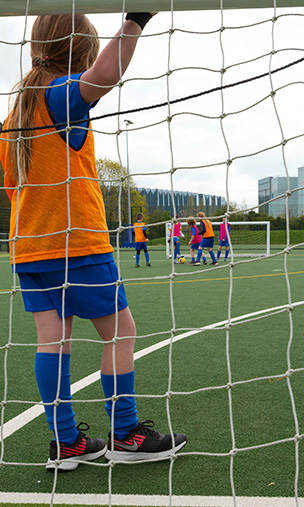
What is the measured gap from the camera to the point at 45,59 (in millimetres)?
1821

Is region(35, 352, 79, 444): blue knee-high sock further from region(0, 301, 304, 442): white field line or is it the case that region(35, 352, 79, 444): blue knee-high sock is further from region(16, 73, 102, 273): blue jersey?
region(16, 73, 102, 273): blue jersey

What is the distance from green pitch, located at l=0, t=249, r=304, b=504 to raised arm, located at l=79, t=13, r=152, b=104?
0.71 m

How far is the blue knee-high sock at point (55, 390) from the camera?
185 centimetres

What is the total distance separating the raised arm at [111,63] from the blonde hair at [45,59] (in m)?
0.20

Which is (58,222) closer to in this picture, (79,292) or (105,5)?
(79,292)

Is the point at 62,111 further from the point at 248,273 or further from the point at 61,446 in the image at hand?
the point at 248,273

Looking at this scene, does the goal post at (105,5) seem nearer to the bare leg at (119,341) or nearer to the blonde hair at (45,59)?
the blonde hair at (45,59)

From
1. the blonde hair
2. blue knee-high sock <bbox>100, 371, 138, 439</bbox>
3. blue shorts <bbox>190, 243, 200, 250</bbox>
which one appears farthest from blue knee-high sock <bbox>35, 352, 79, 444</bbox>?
blue shorts <bbox>190, 243, 200, 250</bbox>

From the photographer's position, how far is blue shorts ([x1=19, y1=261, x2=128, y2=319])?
1.82m

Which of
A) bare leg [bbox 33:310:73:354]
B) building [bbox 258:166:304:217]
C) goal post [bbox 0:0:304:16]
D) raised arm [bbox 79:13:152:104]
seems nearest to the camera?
raised arm [bbox 79:13:152:104]

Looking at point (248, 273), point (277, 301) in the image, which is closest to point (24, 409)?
point (277, 301)

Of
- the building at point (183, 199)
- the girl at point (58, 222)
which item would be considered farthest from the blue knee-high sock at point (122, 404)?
the building at point (183, 199)

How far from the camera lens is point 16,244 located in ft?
6.06

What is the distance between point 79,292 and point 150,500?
0.76 metres
